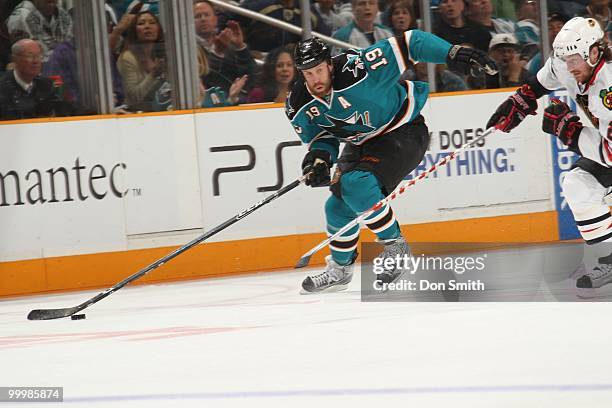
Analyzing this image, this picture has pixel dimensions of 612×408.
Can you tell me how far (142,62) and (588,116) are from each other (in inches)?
115

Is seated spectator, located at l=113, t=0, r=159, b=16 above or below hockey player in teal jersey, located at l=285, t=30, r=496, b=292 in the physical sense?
above

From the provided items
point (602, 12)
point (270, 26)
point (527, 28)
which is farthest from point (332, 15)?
point (602, 12)

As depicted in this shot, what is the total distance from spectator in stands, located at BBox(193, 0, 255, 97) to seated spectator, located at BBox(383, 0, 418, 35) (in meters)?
0.97

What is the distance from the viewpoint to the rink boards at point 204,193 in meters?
5.99

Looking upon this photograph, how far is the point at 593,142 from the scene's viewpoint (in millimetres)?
4426

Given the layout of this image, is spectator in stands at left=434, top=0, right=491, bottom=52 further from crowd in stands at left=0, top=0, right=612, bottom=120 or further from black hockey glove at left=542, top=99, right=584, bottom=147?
black hockey glove at left=542, top=99, right=584, bottom=147

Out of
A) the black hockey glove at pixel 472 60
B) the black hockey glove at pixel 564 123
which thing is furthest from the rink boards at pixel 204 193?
the black hockey glove at pixel 564 123

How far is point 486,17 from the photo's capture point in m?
7.32

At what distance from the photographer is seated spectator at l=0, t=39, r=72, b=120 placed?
611 cm

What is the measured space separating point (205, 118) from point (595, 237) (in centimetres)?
267

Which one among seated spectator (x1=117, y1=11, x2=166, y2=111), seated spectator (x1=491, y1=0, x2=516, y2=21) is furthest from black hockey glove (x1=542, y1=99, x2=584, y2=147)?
seated spectator (x1=491, y1=0, x2=516, y2=21)

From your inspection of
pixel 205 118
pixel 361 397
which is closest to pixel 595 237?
pixel 361 397

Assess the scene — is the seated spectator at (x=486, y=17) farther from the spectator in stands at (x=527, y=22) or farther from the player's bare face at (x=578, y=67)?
the player's bare face at (x=578, y=67)

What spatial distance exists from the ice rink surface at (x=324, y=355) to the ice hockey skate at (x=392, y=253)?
0.35 feet
